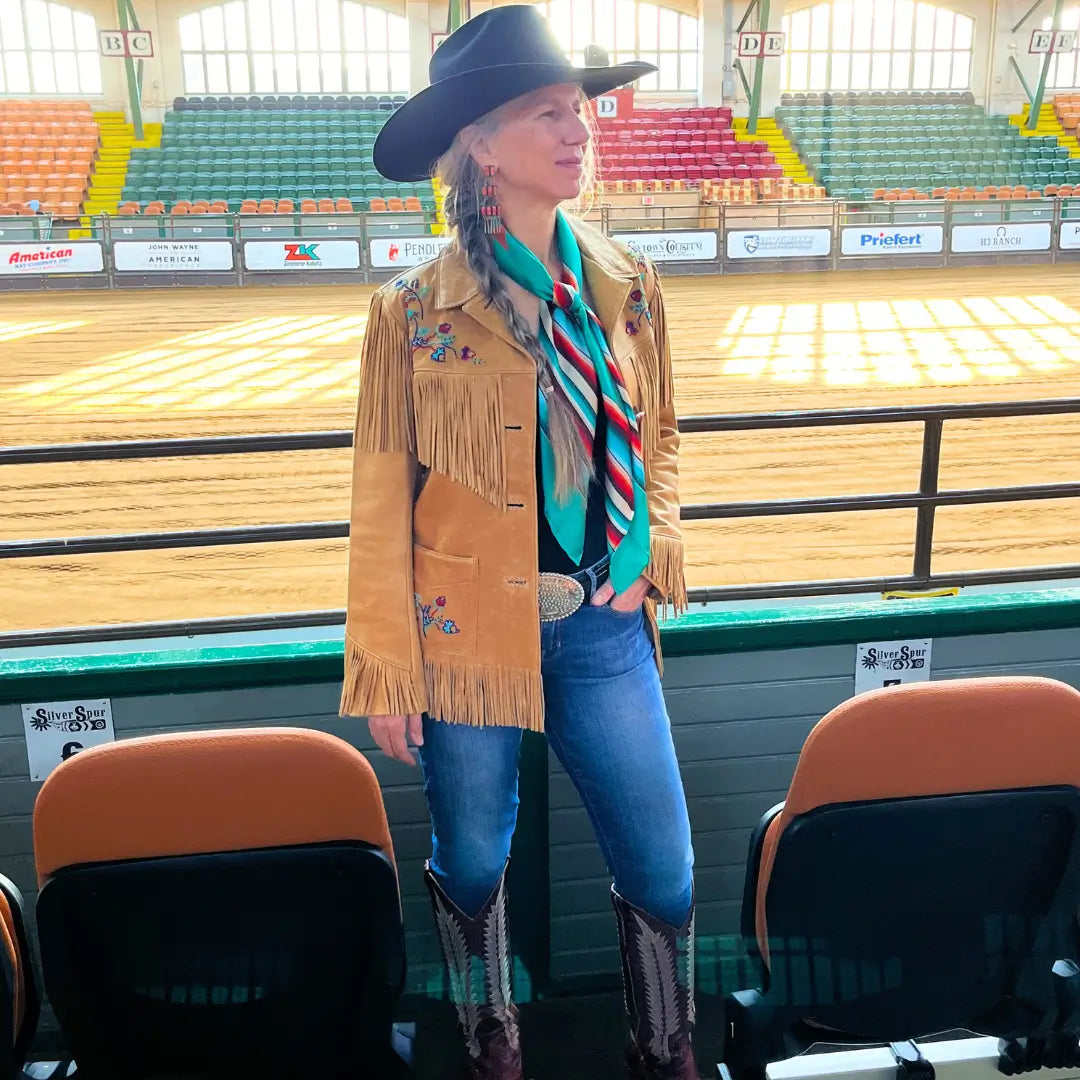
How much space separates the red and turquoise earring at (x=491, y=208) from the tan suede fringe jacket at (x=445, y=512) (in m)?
0.05

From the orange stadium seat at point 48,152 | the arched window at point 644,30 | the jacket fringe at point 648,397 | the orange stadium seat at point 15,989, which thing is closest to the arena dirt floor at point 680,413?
the orange stadium seat at point 48,152

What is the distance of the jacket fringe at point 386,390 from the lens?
3.81 feet

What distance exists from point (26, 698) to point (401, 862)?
667 mm

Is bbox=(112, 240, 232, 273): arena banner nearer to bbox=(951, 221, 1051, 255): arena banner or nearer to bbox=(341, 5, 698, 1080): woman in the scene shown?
bbox=(951, 221, 1051, 255): arena banner

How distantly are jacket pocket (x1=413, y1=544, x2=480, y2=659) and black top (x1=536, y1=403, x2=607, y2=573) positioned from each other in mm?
88

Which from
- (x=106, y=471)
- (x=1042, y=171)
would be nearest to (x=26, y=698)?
(x=106, y=471)

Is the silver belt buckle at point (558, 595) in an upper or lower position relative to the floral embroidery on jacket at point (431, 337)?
lower

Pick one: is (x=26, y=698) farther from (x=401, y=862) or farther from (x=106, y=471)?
(x=106, y=471)

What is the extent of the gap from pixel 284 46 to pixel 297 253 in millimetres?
6233

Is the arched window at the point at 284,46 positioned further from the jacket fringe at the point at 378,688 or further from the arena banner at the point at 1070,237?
the arena banner at the point at 1070,237

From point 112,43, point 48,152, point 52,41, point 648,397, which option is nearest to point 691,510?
point 648,397

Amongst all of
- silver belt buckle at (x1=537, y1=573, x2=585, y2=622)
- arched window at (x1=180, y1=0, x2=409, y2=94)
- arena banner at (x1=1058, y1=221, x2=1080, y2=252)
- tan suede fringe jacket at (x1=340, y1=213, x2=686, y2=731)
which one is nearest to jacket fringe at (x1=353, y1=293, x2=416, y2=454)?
tan suede fringe jacket at (x1=340, y1=213, x2=686, y2=731)

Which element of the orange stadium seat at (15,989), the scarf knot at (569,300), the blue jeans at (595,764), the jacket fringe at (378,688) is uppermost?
the scarf knot at (569,300)

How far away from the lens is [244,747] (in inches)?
40.8
